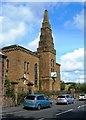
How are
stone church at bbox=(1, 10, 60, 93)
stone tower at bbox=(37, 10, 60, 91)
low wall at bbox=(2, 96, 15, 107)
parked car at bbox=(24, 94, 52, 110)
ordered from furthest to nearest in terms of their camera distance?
1. stone tower at bbox=(37, 10, 60, 91)
2. stone church at bbox=(1, 10, 60, 93)
3. low wall at bbox=(2, 96, 15, 107)
4. parked car at bbox=(24, 94, 52, 110)

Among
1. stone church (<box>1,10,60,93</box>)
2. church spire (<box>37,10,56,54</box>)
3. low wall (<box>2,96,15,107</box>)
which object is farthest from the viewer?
church spire (<box>37,10,56,54</box>)

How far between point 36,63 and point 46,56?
2.87 metres

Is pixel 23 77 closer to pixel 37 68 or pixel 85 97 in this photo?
pixel 37 68

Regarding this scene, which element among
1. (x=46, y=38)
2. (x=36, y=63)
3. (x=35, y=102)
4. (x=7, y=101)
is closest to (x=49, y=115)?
(x=35, y=102)

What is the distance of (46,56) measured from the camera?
55.2 metres

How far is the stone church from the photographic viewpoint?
46.4 metres

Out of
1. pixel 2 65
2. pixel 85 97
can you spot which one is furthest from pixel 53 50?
pixel 2 65

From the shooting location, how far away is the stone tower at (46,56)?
178ft

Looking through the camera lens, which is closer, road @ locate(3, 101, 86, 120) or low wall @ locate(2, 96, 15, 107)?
road @ locate(3, 101, 86, 120)

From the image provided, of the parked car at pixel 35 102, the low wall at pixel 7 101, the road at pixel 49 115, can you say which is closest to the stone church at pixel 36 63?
the low wall at pixel 7 101

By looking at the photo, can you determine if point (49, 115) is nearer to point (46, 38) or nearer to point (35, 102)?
point (35, 102)

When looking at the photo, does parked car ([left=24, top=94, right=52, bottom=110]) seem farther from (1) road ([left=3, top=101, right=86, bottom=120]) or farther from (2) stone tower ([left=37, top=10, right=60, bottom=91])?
(2) stone tower ([left=37, top=10, right=60, bottom=91])

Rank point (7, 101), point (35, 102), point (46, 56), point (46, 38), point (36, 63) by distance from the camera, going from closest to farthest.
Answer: point (35, 102), point (7, 101), point (36, 63), point (46, 56), point (46, 38)

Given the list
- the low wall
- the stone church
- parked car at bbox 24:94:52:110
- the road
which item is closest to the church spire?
the stone church
